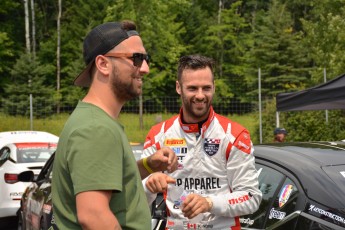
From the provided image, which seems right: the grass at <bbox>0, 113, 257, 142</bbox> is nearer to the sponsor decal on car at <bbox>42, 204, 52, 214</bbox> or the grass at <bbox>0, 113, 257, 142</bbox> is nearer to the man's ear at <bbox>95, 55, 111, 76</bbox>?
the sponsor decal on car at <bbox>42, 204, 52, 214</bbox>

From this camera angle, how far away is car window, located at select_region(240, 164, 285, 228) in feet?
13.0

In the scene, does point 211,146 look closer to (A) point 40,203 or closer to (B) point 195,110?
(B) point 195,110

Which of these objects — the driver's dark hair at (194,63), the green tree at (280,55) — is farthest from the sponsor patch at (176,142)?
the green tree at (280,55)

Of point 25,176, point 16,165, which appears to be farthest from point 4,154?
point 25,176

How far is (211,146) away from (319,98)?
22.7 ft

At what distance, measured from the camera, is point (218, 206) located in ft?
10.7

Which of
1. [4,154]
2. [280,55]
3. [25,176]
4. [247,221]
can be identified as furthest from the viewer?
[280,55]

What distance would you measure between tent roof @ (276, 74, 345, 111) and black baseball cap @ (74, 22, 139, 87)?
23.9ft

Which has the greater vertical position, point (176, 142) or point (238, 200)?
point (176, 142)

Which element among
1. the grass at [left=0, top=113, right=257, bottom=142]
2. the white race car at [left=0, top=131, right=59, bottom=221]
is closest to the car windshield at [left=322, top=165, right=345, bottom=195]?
the white race car at [left=0, top=131, right=59, bottom=221]

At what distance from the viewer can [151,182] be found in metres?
3.02

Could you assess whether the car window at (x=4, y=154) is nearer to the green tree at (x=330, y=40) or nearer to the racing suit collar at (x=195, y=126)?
the racing suit collar at (x=195, y=126)

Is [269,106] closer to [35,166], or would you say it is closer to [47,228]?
[35,166]

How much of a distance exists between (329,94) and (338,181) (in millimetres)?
6199
